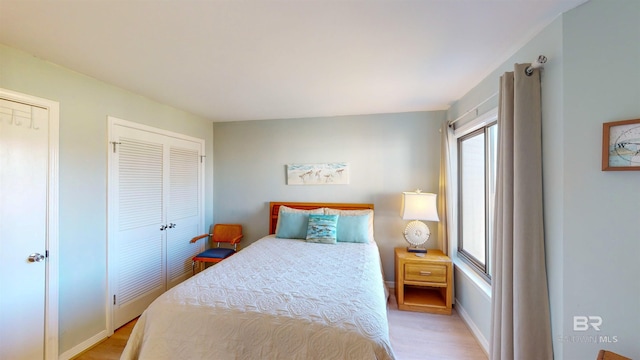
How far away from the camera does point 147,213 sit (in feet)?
8.64

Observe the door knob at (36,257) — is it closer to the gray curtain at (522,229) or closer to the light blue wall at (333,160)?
the light blue wall at (333,160)

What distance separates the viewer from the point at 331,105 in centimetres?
291

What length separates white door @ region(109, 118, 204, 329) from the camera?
231cm

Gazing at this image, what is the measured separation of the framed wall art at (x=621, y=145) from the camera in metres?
1.07

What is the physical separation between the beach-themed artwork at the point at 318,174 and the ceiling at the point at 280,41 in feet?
3.81

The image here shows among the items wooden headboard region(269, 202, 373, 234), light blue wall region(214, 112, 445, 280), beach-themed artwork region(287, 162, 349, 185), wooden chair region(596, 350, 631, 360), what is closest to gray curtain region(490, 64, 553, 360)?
wooden chair region(596, 350, 631, 360)

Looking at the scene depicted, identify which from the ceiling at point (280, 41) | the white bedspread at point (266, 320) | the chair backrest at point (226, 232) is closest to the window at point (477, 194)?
the ceiling at point (280, 41)

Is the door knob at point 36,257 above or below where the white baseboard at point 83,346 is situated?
above

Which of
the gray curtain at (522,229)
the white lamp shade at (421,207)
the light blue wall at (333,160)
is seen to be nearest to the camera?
the gray curtain at (522,229)

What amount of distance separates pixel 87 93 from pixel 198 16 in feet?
5.30

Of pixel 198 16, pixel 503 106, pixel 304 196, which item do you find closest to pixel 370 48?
pixel 503 106

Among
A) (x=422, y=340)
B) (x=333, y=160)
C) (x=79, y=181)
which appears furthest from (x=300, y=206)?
(x=79, y=181)

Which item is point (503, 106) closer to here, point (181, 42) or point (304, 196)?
point (181, 42)

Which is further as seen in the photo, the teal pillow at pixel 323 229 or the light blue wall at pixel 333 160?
the light blue wall at pixel 333 160
